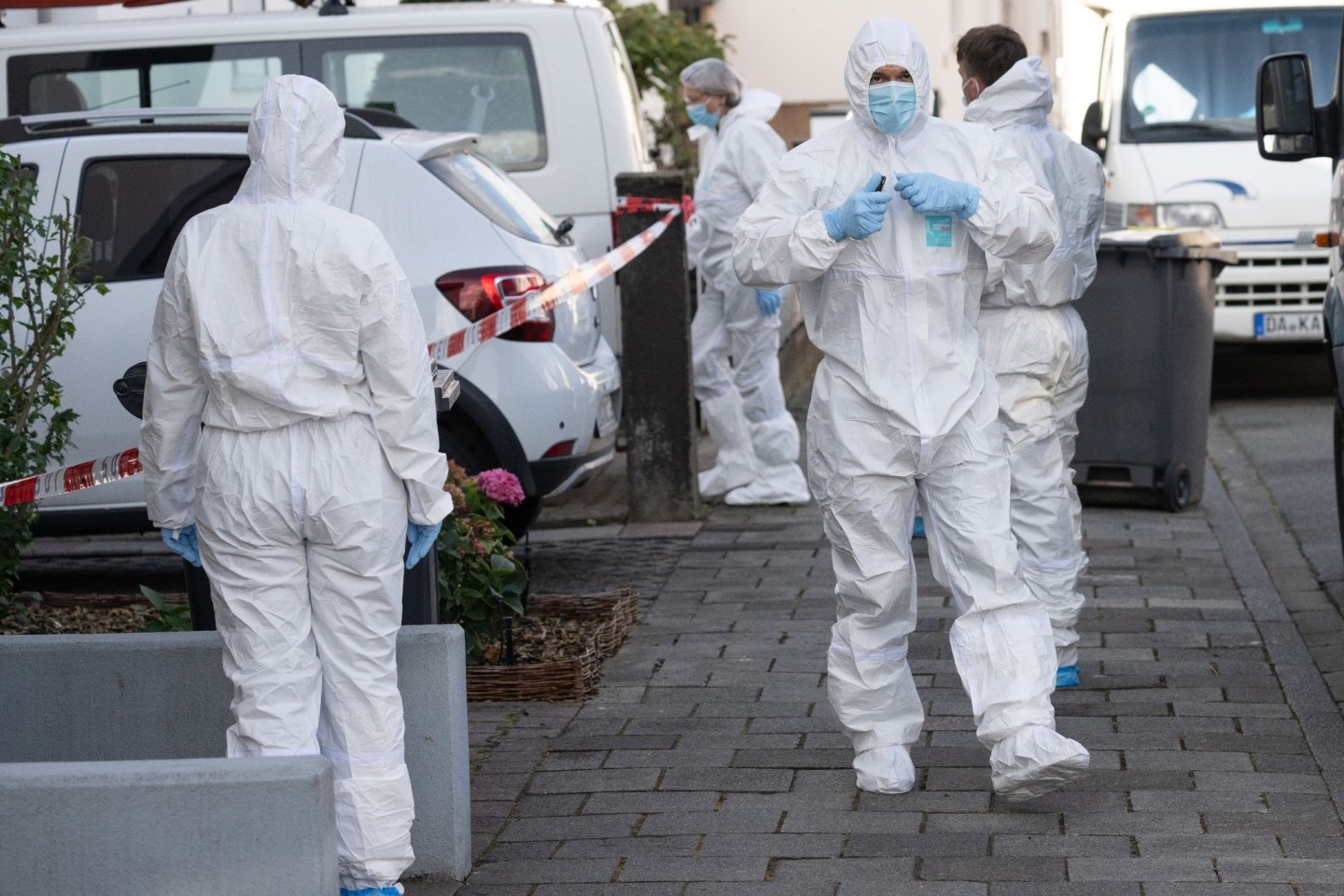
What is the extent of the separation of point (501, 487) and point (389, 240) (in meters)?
1.22

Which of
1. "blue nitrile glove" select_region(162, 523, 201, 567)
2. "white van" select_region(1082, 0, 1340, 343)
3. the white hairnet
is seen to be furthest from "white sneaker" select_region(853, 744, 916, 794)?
"white van" select_region(1082, 0, 1340, 343)

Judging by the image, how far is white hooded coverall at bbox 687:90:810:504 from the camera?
922 cm

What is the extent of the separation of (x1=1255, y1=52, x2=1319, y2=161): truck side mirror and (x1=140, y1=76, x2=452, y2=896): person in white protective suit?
4.39 meters

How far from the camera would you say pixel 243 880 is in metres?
3.48

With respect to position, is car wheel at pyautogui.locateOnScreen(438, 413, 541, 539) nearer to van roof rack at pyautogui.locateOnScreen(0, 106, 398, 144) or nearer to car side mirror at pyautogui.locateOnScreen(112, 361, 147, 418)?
van roof rack at pyautogui.locateOnScreen(0, 106, 398, 144)

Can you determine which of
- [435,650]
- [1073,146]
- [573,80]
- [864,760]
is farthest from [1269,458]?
[435,650]

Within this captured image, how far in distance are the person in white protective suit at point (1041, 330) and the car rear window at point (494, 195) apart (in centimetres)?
204

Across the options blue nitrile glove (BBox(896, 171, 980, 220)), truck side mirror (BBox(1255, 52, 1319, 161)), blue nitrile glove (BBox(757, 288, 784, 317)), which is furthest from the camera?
blue nitrile glove (BBox(757, 288, 784, 317))

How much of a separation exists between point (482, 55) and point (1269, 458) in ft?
15.4

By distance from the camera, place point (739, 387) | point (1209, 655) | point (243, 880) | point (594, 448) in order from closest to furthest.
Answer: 1. point (243, 880)
2. point (1209, 655)
3. point (594, 448)
4. point (739, 387)

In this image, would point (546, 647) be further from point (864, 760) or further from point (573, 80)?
point (573, 80)

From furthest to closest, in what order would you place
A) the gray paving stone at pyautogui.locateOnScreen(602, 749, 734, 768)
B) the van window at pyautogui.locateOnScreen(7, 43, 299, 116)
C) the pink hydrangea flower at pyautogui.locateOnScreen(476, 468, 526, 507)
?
the van window at pyautogui.locateOnScreen(7, 43, 299, 116) < the pink hydrangea flower at pyautogui.locateOnScreen(476, 468, 526, 507) < the gray paving stone at pyautogui.locateOnScreen(602, 749, 734, 768)

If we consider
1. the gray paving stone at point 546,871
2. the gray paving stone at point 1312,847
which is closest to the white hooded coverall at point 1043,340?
the gray paving stone at point 1312,847

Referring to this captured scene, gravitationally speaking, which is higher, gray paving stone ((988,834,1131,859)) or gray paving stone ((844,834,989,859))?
gray paving stone ((988,834,1131,859))
